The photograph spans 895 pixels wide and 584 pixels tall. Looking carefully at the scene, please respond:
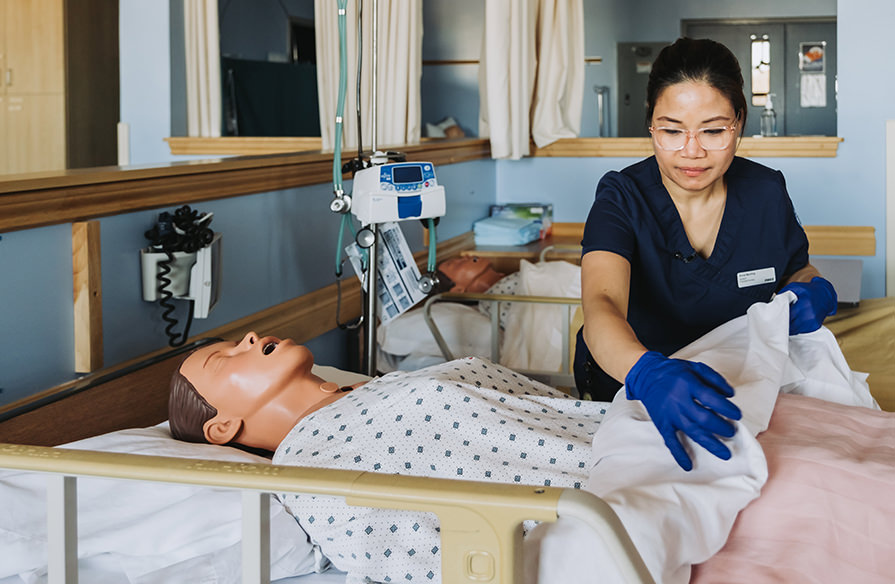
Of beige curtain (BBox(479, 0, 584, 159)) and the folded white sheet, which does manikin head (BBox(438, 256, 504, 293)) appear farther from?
the folded white sheet

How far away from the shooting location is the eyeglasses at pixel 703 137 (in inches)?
64.2

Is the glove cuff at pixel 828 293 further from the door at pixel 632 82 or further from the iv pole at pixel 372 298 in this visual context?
the door at pixel 632 82

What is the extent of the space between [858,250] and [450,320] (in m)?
2.12

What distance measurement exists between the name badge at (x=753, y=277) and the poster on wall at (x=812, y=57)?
21.2ft

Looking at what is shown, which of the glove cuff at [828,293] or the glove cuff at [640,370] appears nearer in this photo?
the glove cuff at [640,370]

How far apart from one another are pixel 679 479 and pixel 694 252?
0.78 metres

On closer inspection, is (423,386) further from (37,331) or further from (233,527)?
(37,331)

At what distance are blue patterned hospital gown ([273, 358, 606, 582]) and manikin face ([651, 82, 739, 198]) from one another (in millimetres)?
458

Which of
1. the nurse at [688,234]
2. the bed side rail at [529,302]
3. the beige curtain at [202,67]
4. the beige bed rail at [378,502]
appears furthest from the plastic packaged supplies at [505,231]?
the beige bed rail at [378,502]

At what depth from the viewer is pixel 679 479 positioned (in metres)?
1.16

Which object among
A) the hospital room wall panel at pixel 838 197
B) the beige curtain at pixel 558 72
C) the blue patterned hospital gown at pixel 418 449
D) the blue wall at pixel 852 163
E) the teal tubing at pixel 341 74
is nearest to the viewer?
the blue patterned hospital gown at pixel 418 449

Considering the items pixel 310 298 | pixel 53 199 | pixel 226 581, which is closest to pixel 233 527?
Result: pixel 226 581

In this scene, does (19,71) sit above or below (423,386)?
above

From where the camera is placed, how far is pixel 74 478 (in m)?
1.06
